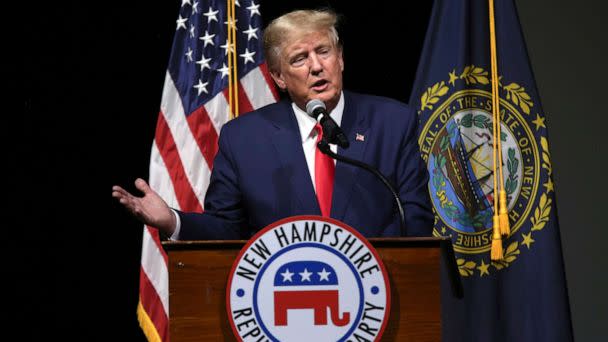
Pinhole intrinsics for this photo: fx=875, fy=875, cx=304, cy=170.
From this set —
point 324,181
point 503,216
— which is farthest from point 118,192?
point 503,216

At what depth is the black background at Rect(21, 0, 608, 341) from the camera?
3465 millimetres

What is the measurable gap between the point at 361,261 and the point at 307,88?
900 mm

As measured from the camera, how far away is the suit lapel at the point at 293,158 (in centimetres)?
239

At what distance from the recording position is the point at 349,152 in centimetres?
→ 246

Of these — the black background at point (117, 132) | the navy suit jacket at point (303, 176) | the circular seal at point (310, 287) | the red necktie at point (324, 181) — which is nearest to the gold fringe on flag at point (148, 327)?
the black background at point (117, 132)

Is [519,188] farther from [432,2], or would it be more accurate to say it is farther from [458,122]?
[432,2]

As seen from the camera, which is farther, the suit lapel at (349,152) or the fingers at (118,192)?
the suit lapel at (349,152)

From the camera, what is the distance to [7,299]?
3.44m

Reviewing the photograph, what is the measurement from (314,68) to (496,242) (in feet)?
3.60

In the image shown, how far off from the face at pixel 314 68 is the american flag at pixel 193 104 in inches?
37.0

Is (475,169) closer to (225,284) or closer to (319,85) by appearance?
(319,85)

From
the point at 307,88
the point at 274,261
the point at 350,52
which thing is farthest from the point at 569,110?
the point at 274,261

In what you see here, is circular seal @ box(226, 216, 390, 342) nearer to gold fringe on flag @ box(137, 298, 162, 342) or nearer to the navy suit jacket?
the navy suit jacket

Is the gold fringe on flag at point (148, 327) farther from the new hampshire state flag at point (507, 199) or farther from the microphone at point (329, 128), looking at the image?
the microphone at point (329, 128)
